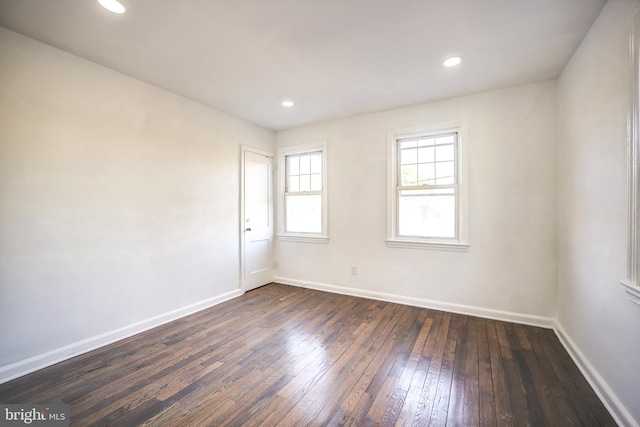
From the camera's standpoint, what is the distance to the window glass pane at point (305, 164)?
14.7ft

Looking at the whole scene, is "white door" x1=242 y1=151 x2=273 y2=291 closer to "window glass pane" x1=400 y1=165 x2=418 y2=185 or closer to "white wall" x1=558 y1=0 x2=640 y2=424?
"window glass pane" x1=400 y1=165 x2=418 y2=185

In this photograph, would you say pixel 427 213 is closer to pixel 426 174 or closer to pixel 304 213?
pixel 426 174

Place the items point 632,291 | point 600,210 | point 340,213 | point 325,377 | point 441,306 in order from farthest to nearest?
1. point 340,213
2. point 441,306
3. point 325,377
4. point 600,210
5. point 632,291

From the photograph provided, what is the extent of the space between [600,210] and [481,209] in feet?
4.11

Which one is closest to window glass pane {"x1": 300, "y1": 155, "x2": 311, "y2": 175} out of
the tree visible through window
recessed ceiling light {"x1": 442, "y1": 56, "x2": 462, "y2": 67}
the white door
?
the white door

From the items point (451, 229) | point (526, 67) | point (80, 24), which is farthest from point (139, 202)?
point (526, 67)

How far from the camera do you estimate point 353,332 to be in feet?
9.18

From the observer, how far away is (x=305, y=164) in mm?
4512

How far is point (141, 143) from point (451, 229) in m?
3.80

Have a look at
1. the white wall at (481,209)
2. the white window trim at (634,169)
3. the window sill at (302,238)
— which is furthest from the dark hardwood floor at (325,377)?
the window sill at (302,238)

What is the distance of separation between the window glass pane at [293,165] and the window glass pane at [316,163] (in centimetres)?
30

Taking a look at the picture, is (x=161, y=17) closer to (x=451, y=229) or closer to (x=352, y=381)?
(x=352, y=381)

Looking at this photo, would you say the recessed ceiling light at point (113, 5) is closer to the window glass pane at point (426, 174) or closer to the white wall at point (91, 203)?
the white wall at point (91, 203)

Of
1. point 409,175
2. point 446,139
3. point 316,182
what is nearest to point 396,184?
point 409,175
